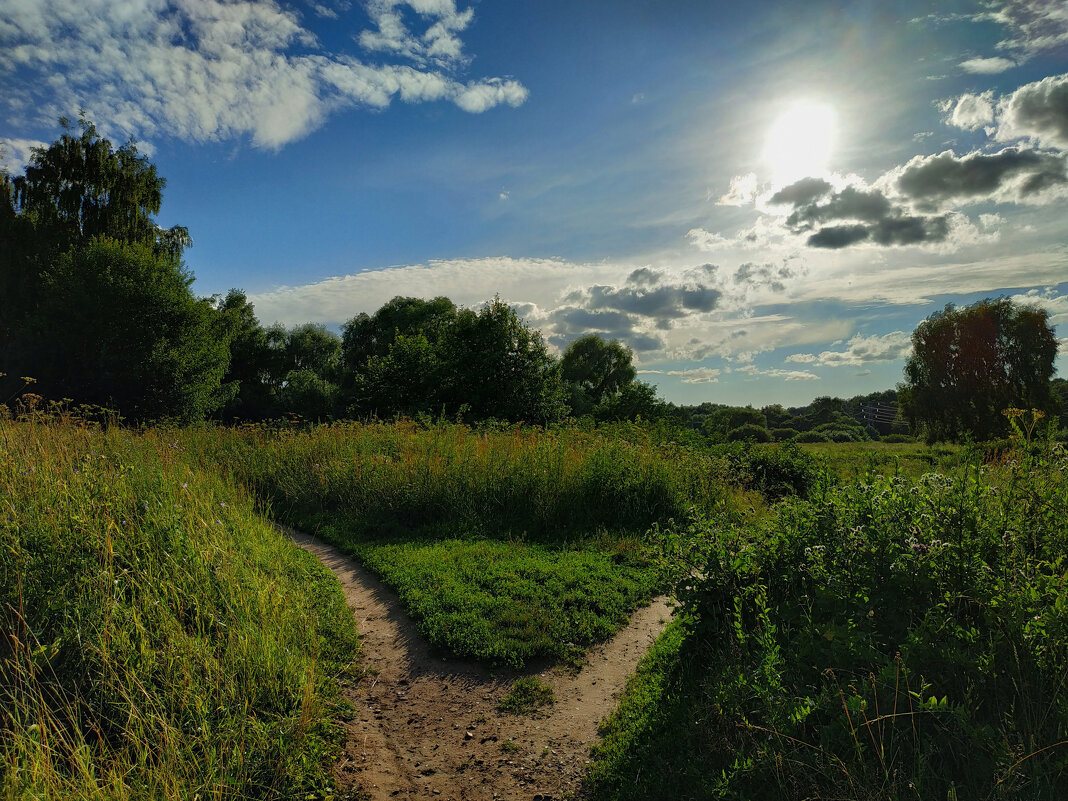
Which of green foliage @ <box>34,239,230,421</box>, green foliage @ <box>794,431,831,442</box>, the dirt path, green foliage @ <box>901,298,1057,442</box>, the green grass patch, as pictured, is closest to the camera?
the dirt path

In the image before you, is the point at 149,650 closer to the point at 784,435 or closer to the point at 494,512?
the point at 494,512

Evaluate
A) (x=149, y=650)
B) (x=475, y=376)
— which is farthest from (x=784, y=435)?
(x=149, y=650)

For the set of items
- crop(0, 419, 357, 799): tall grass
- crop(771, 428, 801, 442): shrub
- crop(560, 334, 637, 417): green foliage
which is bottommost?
crop(0, 419, 357, 799): tall grass

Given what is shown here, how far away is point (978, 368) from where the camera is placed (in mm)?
35219

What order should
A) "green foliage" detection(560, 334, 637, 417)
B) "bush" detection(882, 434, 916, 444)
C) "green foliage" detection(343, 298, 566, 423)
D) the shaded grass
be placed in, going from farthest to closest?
"green foliage" detection(560, 334, 637, 417) < "bush" detection(882, 434, 916, 444) < "green foliage" detection(343, 298, 566, 423) < the shaded grass

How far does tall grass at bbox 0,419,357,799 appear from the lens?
3.16 m

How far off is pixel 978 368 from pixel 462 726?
137 ft

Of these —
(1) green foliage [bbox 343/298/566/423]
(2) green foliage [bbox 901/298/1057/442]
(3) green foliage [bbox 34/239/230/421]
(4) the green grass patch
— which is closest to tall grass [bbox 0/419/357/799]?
(4) the green grass patch

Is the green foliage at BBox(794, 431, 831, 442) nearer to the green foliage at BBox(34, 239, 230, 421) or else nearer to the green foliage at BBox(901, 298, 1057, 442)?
the green foliage at BBox(901, 298, 1057, 442)

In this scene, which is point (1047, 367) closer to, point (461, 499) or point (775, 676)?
point (461, 499)

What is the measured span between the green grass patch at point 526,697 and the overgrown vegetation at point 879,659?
2.02ft

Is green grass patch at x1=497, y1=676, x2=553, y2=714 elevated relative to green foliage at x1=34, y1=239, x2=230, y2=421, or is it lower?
lower

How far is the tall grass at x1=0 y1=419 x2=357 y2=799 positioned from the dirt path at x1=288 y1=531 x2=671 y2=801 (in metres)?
0.31

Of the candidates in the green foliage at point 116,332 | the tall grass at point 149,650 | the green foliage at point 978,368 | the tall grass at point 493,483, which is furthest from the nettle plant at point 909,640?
the green foliage at point 978,368
